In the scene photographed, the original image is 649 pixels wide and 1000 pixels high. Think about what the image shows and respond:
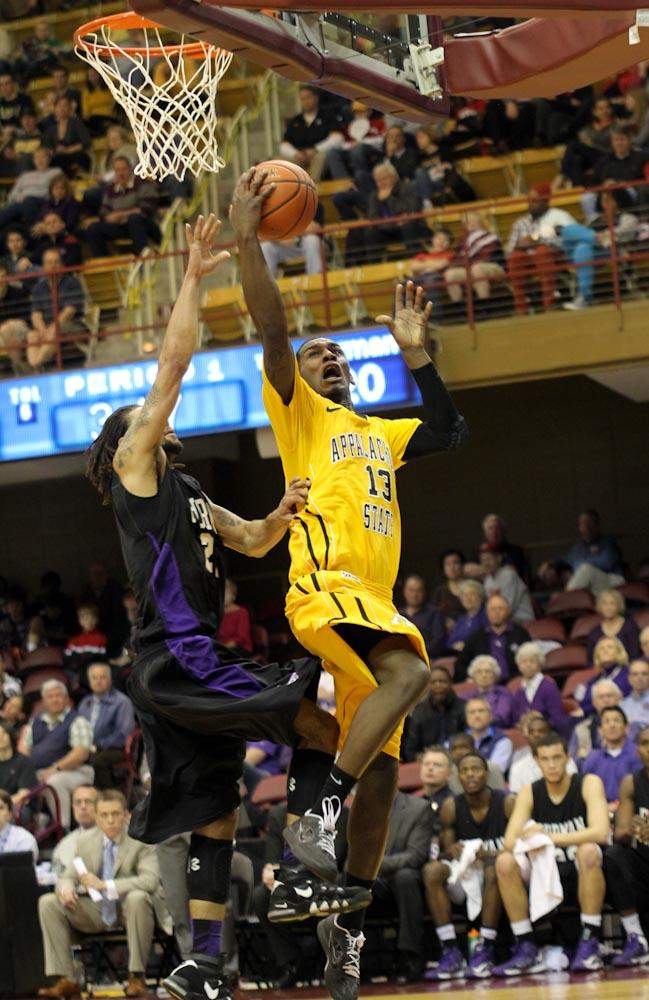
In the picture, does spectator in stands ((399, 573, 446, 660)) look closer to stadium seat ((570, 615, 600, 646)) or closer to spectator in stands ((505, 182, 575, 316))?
stadium seat ((570, 615, 600, 646))

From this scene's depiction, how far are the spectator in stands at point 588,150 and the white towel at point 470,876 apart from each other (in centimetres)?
814

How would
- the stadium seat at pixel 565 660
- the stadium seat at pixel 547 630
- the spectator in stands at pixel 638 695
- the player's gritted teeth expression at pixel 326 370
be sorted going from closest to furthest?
the player's gritted teeth expression at pixel 326 370
the spectator in stands at pixel 638 695
the stadium seat at pixel 565 660
the stadium seat at pixel 547 630

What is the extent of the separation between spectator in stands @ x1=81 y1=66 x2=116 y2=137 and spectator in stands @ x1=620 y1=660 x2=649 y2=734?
479 inches

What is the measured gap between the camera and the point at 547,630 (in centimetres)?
Answer: 1471

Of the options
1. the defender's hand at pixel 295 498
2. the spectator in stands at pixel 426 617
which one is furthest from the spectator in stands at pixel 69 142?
the defender's hand at pixel 295 498

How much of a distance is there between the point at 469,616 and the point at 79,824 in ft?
13.2

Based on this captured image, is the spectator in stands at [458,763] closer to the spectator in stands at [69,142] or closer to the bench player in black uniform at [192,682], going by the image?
the bench player in black uniform at [192,682]

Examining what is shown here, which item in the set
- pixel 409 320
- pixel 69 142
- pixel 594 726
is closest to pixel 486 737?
pixel 594 726

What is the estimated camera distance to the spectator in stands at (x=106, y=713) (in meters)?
14.4

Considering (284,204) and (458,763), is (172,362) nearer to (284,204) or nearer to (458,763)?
(284,204)

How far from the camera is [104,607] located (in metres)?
17.8

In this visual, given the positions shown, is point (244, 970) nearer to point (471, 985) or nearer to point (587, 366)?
point (471, 985)

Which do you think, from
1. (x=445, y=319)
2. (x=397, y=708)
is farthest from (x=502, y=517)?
(x=397, y=708)

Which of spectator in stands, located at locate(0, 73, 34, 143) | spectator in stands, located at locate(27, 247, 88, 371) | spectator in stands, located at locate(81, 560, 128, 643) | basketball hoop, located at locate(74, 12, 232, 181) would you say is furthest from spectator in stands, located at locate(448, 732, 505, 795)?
spectator in stands, located at locate(0, 73, 34, 143)
